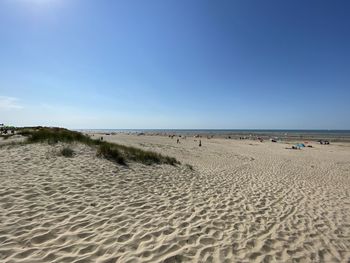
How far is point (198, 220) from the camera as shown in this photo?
4965mm

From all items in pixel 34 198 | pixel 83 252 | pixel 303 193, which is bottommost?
pixel 303 193

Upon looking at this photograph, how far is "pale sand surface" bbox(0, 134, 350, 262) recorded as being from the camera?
357 cm

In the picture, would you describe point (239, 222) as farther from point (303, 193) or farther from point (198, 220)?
point (303, 193)

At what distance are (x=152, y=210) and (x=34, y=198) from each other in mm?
3030

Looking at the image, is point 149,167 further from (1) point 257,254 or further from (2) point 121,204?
(1) point 257,254

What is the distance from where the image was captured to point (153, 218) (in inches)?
191

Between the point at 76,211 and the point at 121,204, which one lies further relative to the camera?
the point at 121,204

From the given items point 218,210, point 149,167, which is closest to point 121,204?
point 218,210

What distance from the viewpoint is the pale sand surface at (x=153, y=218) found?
3566mm

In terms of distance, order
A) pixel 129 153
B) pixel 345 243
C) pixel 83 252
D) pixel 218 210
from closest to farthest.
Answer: pixel 83 252, pixel 345 243, pixel 218 210, pixel 129 153

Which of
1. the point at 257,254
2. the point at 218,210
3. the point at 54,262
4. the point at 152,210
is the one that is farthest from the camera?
the point at 218,210

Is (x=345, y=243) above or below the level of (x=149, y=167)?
below

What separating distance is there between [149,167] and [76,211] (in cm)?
544

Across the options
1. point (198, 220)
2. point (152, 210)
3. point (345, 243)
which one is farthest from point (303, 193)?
point (152, 210)
